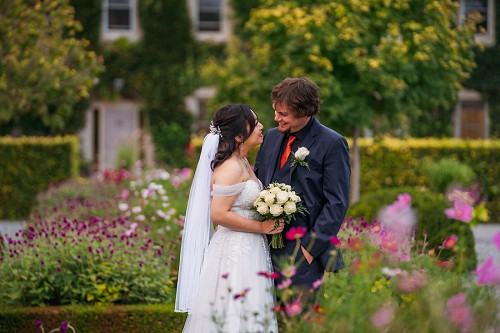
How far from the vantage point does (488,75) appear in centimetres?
2112

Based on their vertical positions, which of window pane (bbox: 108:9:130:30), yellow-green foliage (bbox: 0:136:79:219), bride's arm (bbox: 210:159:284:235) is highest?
window pane (bbox: 108:9:130:30)

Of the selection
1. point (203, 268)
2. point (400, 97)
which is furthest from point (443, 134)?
point (203, 268)

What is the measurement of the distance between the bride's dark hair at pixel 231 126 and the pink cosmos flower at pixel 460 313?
1820 millimetres

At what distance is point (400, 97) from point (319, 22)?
1486mm

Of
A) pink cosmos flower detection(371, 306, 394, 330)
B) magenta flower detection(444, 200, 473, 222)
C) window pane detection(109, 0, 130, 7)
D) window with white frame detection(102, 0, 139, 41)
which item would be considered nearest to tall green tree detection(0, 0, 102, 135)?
magenta flower detection(444, 200, 473, 222)

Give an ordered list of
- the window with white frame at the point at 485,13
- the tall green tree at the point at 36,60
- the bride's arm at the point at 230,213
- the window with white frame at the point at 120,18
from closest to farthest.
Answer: the bride's arm at the point at 230,213 → the tall green tree at the point at 36,60 → the window with white frame at the point at 120,18 → the window with white frame at the point at 485,13

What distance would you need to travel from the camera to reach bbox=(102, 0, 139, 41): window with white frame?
21.1m

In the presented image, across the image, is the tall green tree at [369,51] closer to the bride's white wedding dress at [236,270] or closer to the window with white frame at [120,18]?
the bride's white wedding dress at [236,270]

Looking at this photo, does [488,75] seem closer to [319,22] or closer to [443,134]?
[443,134]

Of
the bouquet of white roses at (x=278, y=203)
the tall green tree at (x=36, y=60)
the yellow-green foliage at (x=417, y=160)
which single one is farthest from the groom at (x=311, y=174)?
the yellow-green foliage at (x=417, y=160)

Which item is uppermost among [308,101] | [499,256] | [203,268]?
[308,101]

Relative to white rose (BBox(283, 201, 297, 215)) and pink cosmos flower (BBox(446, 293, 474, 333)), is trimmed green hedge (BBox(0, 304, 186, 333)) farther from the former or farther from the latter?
pink cosmos flower (BBox(446, 293, 474, 333))

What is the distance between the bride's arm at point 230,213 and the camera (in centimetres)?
490

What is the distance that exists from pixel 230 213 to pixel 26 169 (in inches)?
476
